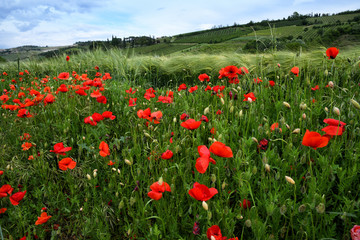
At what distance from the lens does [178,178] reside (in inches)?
65.2

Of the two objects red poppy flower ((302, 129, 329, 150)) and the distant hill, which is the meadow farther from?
the distant hill

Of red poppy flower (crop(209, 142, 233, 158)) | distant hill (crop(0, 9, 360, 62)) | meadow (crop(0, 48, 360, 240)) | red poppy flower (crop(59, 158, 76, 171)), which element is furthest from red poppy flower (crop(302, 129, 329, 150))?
distant hill (crop(0, 9, 360, 62))

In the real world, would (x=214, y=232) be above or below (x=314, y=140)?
below

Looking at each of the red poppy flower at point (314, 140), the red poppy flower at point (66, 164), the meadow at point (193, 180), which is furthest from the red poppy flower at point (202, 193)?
the red poppy flower at point (66, 164)

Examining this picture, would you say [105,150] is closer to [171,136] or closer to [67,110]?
[171,136]

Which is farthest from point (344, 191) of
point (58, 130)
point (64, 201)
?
point (58, 130)

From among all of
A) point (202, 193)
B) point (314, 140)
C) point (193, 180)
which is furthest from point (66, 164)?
point (314, 140)

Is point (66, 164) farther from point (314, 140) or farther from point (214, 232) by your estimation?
point (314, 140)

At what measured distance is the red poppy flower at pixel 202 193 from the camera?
1.05 m

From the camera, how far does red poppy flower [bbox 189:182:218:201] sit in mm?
1054

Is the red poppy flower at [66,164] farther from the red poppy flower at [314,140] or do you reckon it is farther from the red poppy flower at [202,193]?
the red poppy flower at [314,140]

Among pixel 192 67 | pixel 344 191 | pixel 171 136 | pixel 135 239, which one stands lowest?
pixel 135 239

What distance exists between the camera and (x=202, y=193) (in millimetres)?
1081

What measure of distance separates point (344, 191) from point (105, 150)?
4.96 ft
